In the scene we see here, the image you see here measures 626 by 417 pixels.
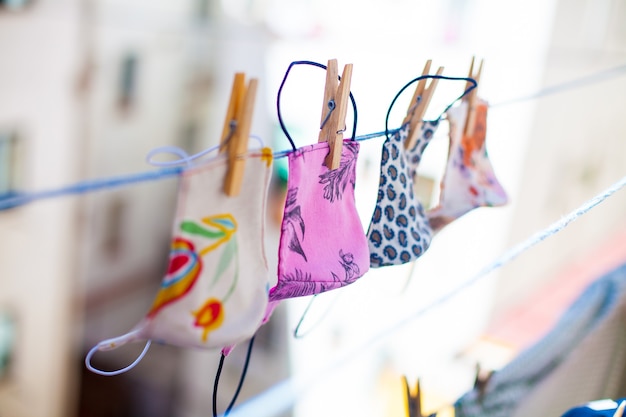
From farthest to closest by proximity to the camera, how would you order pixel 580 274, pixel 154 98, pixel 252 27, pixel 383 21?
pixel 154 98
pixel 252 27
pixel 383 21
pixel 580 274

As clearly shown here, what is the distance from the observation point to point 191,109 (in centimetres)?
500

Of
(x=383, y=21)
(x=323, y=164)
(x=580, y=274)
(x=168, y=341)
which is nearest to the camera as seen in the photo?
(x=168, y=341)

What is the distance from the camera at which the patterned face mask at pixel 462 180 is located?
78 centimetres

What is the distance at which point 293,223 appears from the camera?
22.1 inches

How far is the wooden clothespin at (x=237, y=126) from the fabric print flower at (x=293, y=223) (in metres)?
0.09

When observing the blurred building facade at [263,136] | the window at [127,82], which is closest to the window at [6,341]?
the blurred building facade at [263,136]

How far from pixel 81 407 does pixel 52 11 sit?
2858 mm

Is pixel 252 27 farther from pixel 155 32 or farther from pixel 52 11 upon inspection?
pixel 52 11

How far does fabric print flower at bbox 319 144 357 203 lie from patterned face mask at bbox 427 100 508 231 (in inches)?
8.1

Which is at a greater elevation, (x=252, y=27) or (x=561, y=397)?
(x=252, y=27)

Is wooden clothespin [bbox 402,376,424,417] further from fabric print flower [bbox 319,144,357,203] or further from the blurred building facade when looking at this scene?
the blurred building facade

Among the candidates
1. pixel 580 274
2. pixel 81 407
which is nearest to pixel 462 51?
pixel 580 274

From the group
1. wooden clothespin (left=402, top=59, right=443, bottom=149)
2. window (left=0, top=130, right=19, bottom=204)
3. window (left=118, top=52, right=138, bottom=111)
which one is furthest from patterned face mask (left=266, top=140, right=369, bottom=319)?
window (left=118, top=52, right=138, bottom=111)

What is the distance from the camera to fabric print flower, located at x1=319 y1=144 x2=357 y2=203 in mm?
590
